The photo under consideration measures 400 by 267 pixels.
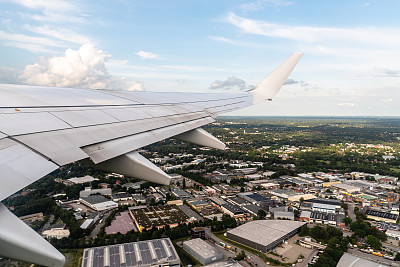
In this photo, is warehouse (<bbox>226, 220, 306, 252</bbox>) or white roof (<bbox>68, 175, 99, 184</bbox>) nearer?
warehouse (<bbox>226, 220, 306, 252</bbox>)

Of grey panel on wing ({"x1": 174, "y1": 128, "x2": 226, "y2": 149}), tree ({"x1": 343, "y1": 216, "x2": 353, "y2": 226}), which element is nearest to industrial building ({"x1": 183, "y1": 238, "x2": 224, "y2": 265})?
tree ({"x1": 343, "y1": 216, "x2": 353, "y2": 226})

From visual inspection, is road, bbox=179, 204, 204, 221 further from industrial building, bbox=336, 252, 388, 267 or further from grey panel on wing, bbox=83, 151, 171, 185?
grey panel on wing, bbox=83, 151, 171, 185

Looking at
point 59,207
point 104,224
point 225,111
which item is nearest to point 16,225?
point 225,111

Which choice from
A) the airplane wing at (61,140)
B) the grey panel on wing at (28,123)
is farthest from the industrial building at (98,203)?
the grey panel on wing at (28,123)

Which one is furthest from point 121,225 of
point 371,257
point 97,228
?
point 371,257

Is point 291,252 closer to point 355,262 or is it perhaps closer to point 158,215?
point 355,262

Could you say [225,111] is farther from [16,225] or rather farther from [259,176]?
[259,176]
